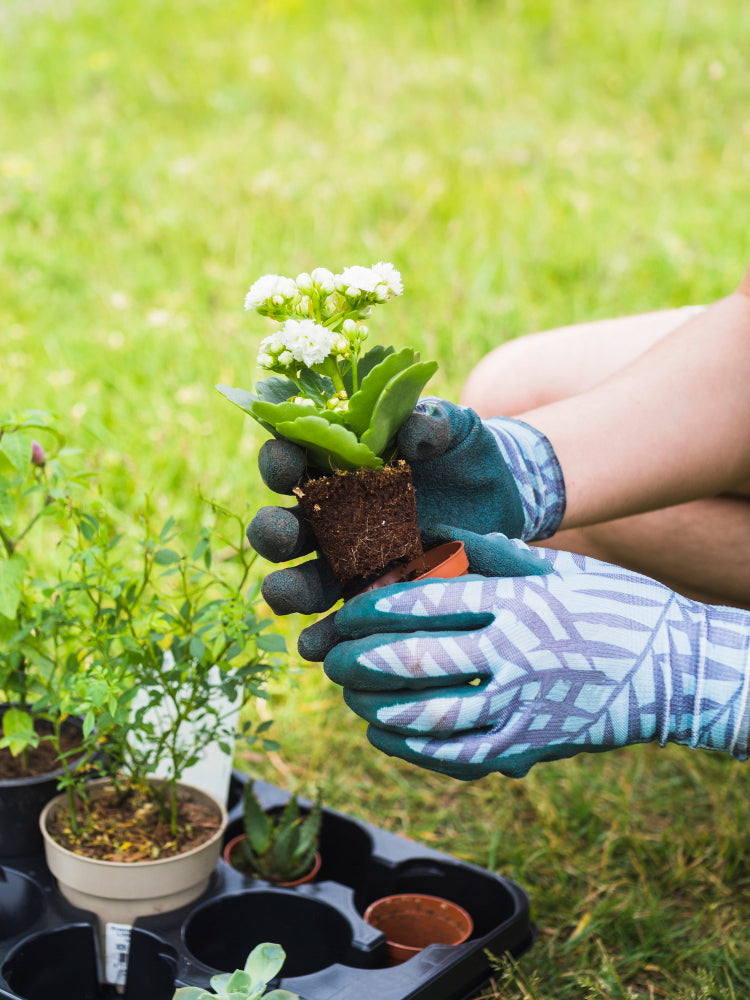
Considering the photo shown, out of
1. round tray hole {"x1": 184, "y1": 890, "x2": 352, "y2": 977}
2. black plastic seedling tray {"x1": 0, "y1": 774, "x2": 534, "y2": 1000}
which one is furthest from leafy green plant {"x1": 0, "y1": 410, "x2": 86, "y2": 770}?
round tray hole {"x1": 184, "y1": 890, "x2": 352, "y2": 977}

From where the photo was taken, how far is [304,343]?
1.10 metres

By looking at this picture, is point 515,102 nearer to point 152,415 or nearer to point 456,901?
point 152,415

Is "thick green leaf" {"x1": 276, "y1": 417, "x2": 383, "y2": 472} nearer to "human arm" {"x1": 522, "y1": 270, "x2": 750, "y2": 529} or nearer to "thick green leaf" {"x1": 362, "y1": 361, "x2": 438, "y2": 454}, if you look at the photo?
"thick green leaf" {"x1": 362, "y1": 361, "x2": 438, "y2": 454}

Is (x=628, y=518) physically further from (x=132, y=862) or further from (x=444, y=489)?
(x=132, y=862)

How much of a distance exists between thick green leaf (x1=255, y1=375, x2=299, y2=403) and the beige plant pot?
665 mm

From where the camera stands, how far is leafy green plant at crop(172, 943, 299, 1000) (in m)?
1.12

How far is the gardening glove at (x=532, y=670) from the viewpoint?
114 centimetres

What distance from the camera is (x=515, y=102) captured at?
550 cm

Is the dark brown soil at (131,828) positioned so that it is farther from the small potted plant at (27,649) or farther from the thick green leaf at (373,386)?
the thick green leaf at (373,386)

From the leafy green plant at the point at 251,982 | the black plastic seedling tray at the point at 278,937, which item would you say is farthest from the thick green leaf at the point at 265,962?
the black plastic seedling tray at the point at 278,937

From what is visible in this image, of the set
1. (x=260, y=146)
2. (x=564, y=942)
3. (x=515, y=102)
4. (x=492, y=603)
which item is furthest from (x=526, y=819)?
(x=515, y=102)

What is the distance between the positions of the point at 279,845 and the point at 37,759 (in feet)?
1.42

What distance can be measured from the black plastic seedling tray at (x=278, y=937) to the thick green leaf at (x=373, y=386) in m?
0.75

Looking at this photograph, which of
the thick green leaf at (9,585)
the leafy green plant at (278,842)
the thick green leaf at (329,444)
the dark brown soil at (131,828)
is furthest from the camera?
the leafy green plant at (278,842)
